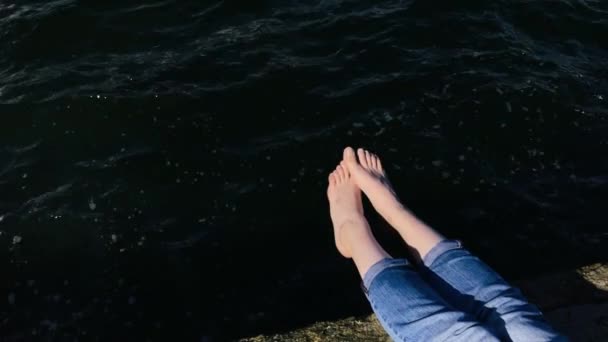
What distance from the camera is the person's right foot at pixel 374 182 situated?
3.92 metres

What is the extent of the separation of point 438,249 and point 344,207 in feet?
4.02

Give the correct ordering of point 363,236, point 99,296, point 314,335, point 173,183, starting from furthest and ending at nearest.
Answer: point 173,183 → point 99,296 → point 363,236 → point 314,335

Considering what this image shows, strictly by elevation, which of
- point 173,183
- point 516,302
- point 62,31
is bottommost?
point 173,183

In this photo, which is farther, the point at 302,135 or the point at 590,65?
the point at 590,65

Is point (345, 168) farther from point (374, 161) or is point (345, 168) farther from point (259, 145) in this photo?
point (259, 145)

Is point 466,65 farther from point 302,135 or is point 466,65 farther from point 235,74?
point 235,74

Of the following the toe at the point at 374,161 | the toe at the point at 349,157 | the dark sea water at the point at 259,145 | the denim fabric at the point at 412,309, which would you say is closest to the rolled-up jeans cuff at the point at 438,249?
the denim fabric at the point at 412,309

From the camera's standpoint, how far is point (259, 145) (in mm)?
5410

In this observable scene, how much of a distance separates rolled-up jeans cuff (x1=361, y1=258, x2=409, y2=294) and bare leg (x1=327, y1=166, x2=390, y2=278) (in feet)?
0.15

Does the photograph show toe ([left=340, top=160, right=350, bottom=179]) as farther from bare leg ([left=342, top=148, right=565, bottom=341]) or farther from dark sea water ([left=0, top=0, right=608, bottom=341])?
bare leg ([left=342, top=148, right=565, bottom=341])

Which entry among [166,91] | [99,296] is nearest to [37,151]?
[166,91]

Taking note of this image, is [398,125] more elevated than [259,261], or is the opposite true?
[398,125]

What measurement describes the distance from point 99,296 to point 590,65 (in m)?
5.60

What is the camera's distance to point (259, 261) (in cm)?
454
